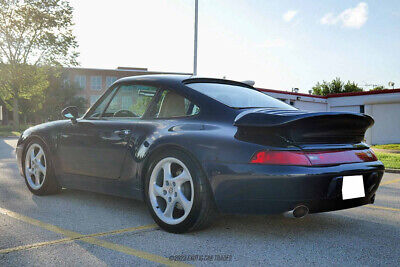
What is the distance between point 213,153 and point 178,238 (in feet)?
2.51

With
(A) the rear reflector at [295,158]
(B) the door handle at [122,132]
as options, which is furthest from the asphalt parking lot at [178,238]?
(B) the door handle at [122,132]

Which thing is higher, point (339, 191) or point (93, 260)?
point (339, 191)

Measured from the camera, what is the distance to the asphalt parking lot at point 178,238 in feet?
9.87

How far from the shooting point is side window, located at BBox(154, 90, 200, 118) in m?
3.87

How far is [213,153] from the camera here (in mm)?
3432

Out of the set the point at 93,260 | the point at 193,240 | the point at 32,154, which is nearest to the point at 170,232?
the point at 193,240

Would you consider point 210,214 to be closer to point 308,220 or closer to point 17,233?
point 308,220

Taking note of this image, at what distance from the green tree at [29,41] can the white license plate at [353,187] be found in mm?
36039

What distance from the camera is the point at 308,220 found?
425cm

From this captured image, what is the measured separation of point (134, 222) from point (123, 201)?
3.32 feet

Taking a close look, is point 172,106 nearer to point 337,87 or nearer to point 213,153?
point 213,153

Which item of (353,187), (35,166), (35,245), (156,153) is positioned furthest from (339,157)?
(35,166)

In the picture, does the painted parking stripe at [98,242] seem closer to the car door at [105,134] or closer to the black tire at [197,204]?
the black tire at [197,204]

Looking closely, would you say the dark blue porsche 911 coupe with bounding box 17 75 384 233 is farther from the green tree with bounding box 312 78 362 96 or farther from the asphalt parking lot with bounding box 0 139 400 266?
the green tree with bounding box 312 78 362 96
